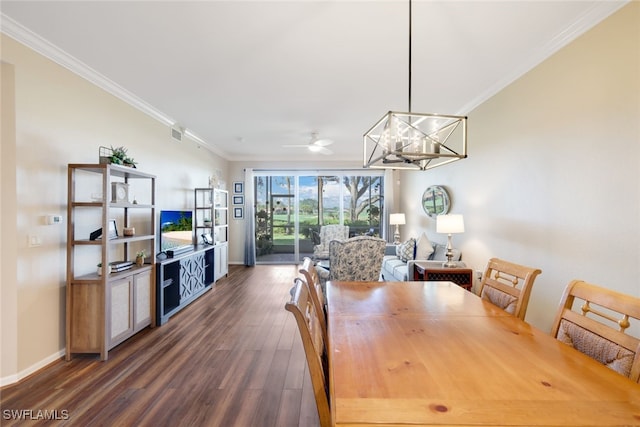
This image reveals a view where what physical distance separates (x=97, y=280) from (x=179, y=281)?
1.25m

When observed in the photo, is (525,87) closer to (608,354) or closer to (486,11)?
(486,11)

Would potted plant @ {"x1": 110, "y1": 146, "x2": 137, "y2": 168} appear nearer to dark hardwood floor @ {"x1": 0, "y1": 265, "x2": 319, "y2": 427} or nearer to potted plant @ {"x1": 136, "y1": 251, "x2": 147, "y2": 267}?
potted plant @ {"x1": 136, "y1": 251, "x2": 147, "y2": 267}

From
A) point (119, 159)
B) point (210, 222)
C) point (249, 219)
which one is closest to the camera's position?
point (119, 159)

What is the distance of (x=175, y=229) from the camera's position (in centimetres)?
414

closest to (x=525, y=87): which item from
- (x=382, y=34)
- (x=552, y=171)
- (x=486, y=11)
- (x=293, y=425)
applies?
(x=552, y=171)

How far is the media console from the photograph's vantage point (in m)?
3.31

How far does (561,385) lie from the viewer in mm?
905

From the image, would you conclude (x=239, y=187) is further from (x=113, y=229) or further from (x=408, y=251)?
(x=408, y=251)

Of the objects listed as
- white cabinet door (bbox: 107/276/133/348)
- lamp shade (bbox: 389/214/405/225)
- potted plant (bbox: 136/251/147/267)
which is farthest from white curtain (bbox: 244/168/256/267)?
white cabinet door (bbox: 107/276/133/348)

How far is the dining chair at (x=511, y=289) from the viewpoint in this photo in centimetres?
159

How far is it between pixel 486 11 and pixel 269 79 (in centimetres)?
202

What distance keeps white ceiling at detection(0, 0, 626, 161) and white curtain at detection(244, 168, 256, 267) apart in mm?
3151

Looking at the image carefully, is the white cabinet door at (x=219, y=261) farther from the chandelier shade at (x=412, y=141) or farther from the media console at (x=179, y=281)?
the chandelier shade at (x=412, y=141)

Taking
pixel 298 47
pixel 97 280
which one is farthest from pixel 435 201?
pixel 97 280
